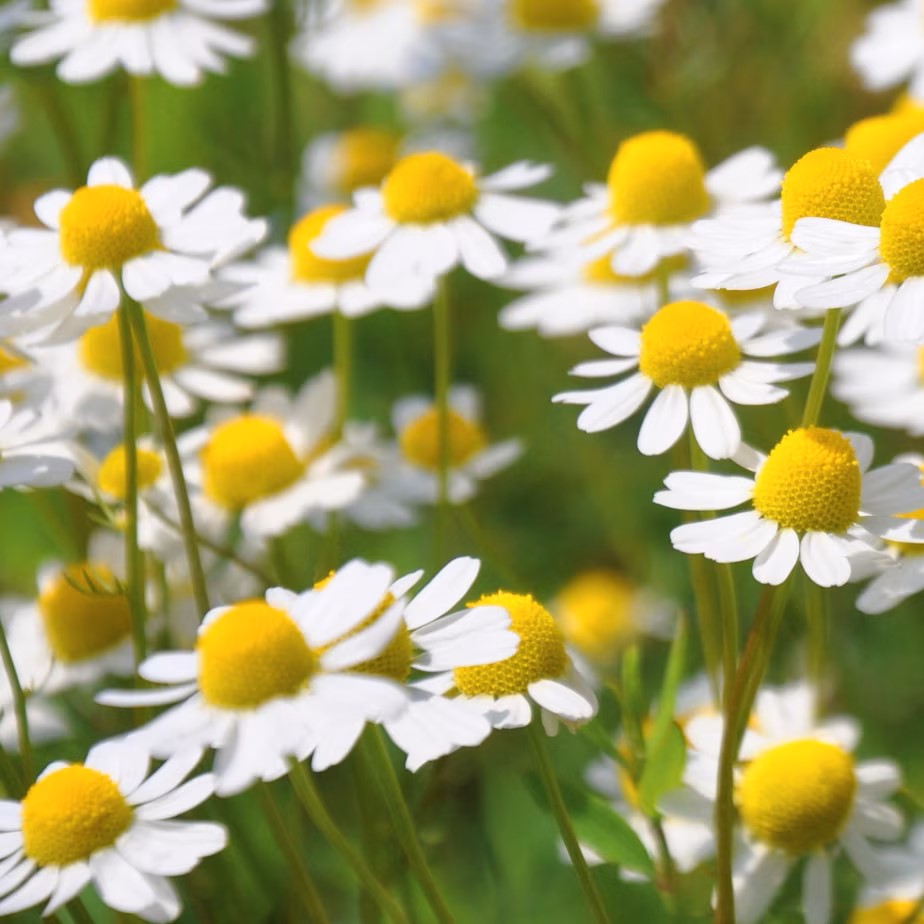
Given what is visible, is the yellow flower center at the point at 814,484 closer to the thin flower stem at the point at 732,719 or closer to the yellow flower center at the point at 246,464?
the thin flower stem at the point at 732,719

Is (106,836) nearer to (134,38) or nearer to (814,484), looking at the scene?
(814,484)

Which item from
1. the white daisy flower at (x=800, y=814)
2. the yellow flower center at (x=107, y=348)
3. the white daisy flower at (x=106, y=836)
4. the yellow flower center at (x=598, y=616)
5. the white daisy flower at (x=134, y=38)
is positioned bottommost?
the yellow flower center at (x=598, y=616)

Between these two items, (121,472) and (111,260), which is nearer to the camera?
(111,260)

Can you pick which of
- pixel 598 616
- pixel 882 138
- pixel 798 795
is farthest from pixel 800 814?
pixel 598 616

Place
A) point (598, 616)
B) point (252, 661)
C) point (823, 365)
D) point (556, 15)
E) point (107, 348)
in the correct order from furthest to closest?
point (556, 15), point (598, 616), point (107, 348), point (823, 365), point (252, 661)

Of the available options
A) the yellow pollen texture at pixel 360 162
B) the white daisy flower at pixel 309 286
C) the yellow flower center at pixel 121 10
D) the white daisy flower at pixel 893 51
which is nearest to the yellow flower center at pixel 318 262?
the white daisy flower at pixel 309 286

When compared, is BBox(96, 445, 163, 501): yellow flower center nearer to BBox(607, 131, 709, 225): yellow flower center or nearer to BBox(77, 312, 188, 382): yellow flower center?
BBox(77, 312, 188, 382): yellow flower center
